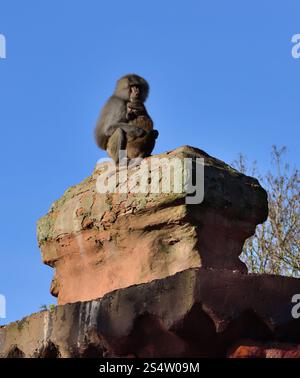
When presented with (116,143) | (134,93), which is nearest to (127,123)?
(116,143)

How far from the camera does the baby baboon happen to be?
21.4 ft

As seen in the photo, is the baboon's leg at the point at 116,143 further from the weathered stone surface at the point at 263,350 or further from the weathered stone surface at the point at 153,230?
the weathered stone surface at the point at 263,350

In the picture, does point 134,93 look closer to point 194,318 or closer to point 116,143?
point 116,143

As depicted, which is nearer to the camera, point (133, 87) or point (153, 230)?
point (153, 230)

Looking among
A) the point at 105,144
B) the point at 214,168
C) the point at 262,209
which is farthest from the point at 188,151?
the point at 105,144

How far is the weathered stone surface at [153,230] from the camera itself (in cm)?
424

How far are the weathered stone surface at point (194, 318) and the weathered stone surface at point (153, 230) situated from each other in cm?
55

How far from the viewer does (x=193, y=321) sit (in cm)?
360

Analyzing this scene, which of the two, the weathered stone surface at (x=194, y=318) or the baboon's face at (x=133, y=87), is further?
the baboon's face at (x=133, y=87)

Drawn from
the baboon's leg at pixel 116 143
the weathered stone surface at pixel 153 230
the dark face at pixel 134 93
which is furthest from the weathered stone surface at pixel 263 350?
the dark face at pixel 134 93

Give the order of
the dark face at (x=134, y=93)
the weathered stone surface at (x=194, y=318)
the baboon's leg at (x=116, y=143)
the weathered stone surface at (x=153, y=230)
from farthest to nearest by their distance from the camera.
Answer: the dark face at (x=134, y=93) → the baboon's leg at (x=116, y=143) → the weathered stone surface at (x=153, y=230) → the weathered stone surface at (x=194, y=318)

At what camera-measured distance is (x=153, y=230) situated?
14.4ft

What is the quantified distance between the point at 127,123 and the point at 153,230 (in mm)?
2624

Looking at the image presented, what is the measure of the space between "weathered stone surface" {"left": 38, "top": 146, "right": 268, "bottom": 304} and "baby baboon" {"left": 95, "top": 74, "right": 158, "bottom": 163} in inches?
54.2
